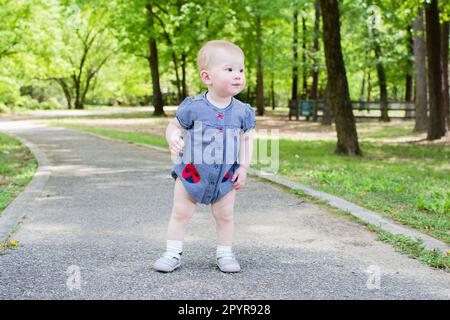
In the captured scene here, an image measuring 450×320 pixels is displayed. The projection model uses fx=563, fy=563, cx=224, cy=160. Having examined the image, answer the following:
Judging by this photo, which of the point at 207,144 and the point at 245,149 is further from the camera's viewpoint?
the point at 245,149

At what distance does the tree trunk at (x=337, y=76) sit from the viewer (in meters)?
12.1

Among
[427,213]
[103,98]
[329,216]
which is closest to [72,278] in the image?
[329,216]

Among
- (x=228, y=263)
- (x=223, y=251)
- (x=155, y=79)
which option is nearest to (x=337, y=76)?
(x=223, y=251)

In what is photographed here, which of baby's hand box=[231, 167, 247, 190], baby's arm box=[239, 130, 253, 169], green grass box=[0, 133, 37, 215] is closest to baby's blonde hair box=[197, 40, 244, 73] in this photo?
baby's arm box=[239, 130, 253, 169]

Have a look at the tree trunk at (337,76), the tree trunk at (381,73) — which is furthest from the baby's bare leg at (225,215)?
the tree trunk at (381,73)

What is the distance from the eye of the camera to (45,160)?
10.9 meters

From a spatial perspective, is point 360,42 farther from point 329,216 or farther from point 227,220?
point 227,220

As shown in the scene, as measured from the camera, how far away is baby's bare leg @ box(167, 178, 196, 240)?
4082 mm

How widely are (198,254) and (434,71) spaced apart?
13215 mm

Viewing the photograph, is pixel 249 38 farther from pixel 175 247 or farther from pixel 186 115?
pixel 175 247

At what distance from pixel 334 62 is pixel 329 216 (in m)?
6.84

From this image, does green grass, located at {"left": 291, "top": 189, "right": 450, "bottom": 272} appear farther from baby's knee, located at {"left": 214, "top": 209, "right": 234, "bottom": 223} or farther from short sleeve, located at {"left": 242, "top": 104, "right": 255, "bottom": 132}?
short sleeve, located at {"left": 242, "top": 104, "right": 255, "bottom": 132}

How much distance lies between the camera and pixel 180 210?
4109 millimetres

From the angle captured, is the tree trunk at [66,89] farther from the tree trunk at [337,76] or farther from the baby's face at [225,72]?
the baby's face at [225,72]
